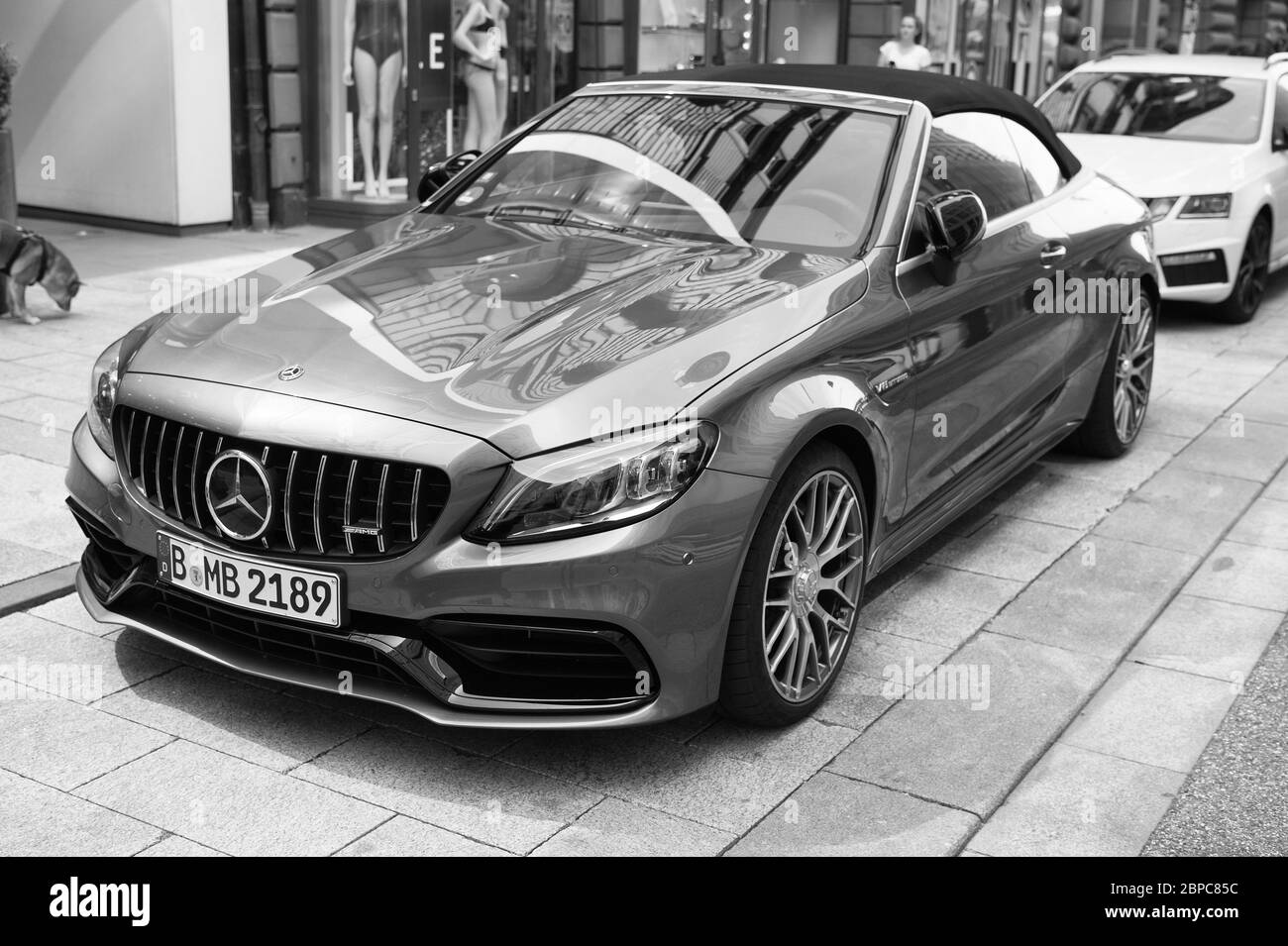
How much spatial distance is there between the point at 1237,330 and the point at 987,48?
1400cm

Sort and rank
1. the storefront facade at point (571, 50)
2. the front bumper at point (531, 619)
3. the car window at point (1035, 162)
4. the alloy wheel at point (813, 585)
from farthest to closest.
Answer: the storefront facade at point (571, 50)
the car window at point (1035, 162)
the alloy wheel at point (813, 585)
the front bumper at point (531, 619)

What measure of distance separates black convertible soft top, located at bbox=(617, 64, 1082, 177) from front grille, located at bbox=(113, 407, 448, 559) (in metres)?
2.30

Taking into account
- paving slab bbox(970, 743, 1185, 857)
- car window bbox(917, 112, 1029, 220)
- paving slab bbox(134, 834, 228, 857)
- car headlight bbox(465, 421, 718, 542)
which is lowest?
paving slab bbox(970, 743, 1185, 857)

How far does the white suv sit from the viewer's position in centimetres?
984

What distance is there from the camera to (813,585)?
13.3 feet

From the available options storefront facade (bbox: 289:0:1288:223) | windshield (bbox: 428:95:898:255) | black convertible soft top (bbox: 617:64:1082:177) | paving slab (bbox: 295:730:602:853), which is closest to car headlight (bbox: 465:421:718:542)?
paving slab (bbox: 295:730:602:853)

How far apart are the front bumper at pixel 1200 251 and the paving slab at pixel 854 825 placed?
6863mm

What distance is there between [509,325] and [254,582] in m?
0.89

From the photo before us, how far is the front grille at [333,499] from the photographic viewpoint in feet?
11.4

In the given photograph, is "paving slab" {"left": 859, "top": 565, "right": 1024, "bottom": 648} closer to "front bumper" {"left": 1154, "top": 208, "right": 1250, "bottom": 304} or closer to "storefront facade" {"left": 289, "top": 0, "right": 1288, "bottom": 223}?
"front bumper" {"left": 1154, "top": 208, "right": 1250, "bottom": 304}

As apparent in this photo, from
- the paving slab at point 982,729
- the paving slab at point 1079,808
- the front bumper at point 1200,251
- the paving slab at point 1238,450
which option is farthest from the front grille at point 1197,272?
the paving slab at point 1079,808

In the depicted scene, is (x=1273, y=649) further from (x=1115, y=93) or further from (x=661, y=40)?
(x=661, y=40)

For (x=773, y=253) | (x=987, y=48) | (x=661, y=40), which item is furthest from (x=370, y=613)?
(x=987, y=48)

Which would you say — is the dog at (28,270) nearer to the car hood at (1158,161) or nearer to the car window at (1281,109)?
the car hood at (1158,161)
